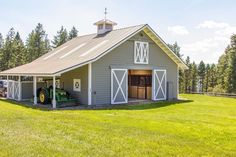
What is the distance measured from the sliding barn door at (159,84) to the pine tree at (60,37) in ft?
108

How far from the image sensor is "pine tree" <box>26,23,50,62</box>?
5075 cm

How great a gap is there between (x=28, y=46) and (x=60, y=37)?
553cm

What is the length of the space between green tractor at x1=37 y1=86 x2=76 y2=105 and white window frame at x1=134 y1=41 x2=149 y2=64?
4.94 m

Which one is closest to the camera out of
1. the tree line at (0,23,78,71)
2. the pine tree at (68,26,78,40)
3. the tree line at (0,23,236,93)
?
the tree line at (0,23,236,93)

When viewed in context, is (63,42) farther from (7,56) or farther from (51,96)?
(51,96)

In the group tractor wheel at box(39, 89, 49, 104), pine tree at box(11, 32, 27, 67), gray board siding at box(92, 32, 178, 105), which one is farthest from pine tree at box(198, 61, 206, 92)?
tractor wheel at box(39, 89, 49, 104)

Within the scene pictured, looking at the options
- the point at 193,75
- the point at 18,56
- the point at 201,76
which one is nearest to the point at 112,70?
the point at 18,56

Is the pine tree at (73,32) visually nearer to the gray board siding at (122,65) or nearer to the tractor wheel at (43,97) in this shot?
the gray board siding at (122,65)

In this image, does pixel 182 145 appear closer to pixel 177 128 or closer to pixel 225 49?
pixel 177 128

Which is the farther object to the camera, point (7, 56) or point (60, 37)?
point (60, 37)

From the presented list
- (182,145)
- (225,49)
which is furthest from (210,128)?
(225,49)

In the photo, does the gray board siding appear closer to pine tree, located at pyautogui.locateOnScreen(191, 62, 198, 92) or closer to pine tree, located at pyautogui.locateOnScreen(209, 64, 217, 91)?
pine tree, located at pyautogui.locateOnScreen(191, 62, 198, 92)

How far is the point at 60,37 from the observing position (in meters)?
53.0

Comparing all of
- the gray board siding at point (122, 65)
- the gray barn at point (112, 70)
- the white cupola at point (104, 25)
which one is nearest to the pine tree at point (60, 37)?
the gray barn at point (112, 70)
